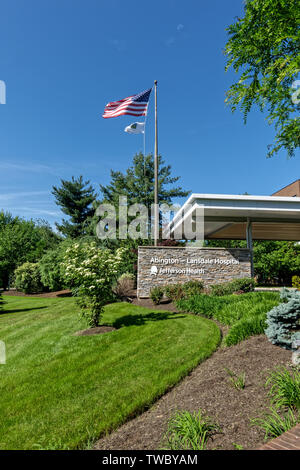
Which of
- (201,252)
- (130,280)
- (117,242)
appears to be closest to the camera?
(201,252)

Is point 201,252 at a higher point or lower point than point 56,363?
higher

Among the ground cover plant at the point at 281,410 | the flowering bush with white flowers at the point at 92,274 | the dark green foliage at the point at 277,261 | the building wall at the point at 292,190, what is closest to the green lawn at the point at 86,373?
the flowering bush with white flowers at the point at 92,274

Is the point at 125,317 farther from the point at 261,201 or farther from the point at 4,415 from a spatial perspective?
the point at 261,201

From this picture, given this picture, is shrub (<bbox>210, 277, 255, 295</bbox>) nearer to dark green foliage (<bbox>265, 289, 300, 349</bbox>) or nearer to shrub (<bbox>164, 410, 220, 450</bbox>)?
dark green foliage (<bbox>265, 289, 300, 349</bbox>)

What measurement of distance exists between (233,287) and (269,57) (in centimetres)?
784

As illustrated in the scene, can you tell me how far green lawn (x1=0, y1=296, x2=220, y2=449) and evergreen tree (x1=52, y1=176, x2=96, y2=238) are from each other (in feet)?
65.9

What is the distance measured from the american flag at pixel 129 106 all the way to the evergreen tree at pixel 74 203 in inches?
574

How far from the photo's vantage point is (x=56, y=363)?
5.00m

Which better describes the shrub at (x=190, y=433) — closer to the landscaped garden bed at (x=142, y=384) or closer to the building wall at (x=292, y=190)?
the landscaped garden bed at (x=142, y=384)

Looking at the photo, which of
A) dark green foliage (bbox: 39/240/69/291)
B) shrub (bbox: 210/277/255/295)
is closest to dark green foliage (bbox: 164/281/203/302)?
shrub (bbox: 210/277/255/295)

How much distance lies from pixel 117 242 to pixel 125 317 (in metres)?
13.8

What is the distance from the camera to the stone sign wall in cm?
1209

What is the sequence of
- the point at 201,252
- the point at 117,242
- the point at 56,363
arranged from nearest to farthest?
the point at 56,363 → the point at 201,252 → the point at 117,242

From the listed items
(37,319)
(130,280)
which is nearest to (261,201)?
(130,280)
